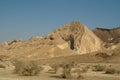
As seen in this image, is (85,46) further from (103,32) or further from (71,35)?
(103,32)

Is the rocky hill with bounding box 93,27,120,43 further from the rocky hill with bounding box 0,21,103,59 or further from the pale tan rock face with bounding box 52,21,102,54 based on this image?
the pale tan rock face with bounding box 52,21,102,54

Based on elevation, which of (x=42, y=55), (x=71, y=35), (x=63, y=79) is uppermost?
(x=71, y=35)

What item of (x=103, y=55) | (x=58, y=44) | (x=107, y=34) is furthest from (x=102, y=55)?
(x=107, y=34)

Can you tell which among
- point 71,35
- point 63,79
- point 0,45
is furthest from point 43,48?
point 63,79

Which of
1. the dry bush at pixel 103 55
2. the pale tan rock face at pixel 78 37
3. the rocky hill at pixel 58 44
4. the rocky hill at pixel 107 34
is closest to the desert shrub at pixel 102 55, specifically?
the dry bush at pixel 103 55

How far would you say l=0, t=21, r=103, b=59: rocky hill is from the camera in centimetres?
9669

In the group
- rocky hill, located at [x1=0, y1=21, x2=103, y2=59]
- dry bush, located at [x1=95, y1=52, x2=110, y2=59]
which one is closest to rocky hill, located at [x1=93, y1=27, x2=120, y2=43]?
rocky hill, located at [x1=0, y1=21, x2=103, y2=59]

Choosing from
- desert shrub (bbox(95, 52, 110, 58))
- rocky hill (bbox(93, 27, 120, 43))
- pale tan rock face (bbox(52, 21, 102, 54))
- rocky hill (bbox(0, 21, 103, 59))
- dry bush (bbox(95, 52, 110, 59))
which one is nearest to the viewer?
dry bush (bbox(95, 52, 110, 59))

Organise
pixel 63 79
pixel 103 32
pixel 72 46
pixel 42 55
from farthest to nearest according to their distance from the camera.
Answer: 1. pixel 103 32
2. pixel 72 46
3. pixel 42 55
4. pixel 63 79

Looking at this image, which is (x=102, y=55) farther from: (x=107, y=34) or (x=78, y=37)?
(x=107, y=34)

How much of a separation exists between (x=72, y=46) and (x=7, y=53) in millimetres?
24329

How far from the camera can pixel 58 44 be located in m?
103

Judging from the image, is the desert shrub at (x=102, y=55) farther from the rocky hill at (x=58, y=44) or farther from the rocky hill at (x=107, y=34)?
the rocky hill at (x=107, y=34)

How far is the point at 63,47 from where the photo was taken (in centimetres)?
10575
